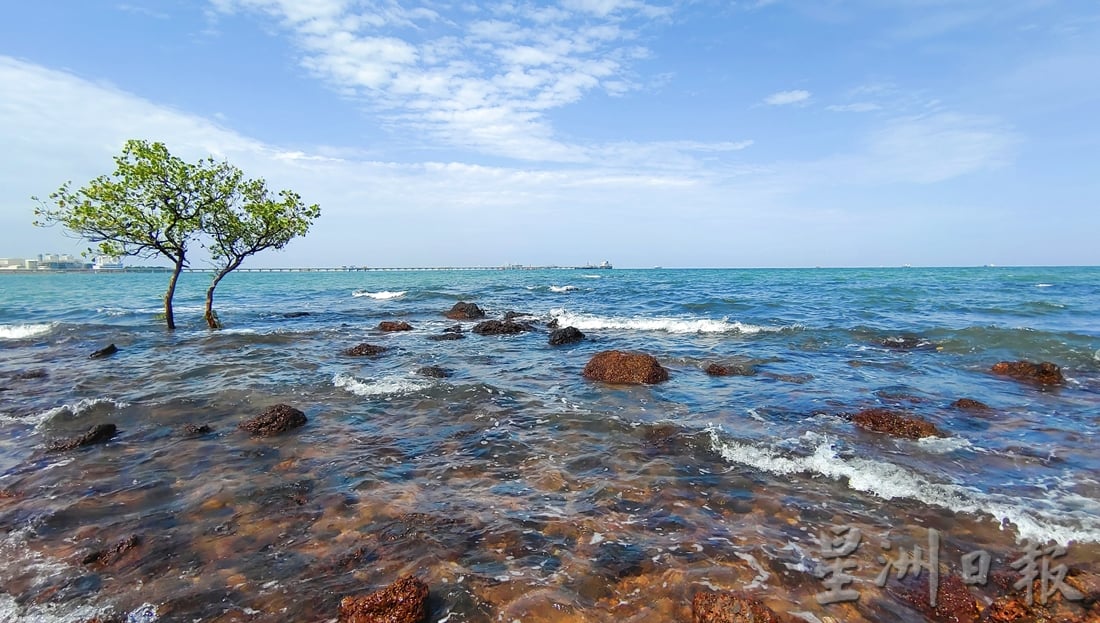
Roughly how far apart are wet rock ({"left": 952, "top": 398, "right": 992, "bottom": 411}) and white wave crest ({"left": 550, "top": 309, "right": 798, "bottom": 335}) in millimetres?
10246

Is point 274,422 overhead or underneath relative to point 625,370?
underneath

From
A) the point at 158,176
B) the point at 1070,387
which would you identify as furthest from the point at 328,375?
the point at 1070,387

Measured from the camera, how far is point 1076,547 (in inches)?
204

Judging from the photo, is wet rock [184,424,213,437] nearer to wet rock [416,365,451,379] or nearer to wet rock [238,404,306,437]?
wet rock [238,404,306,437]

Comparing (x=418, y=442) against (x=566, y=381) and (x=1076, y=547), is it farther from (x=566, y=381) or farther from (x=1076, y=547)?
(x=1076, y=547)

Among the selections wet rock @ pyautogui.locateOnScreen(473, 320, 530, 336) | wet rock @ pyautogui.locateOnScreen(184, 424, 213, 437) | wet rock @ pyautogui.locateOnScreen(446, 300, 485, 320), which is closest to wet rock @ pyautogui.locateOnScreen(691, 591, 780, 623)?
wet rock @ pyautogui.locateOnScreen(184, 424, 213, 437)

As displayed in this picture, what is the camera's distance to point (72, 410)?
391 inches

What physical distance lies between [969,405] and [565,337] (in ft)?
39.1

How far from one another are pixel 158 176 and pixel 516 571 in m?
21.4

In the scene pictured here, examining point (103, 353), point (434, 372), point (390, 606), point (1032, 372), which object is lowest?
point (103, 353)

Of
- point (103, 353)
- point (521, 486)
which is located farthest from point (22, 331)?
point (521, 486)

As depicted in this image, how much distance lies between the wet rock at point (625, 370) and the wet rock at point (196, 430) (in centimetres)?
830

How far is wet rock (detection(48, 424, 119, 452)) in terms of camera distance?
7.97m

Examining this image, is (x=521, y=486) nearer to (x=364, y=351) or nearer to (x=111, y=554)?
(x=111, y=554)
